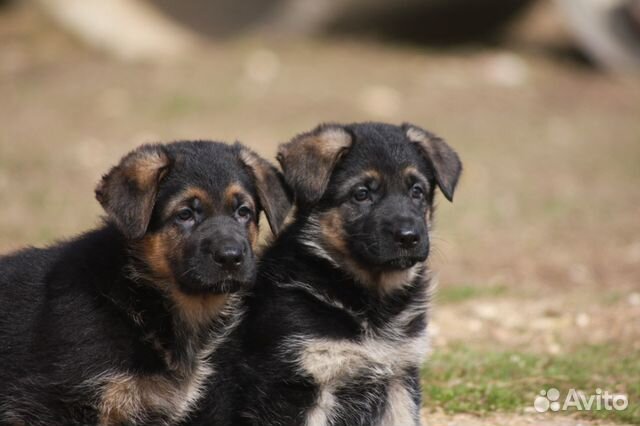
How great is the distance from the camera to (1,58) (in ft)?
59.7

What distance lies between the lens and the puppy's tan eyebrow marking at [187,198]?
19.4 feet

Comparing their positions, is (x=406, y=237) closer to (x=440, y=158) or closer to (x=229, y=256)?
(x=440, y=158)

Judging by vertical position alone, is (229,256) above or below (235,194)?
below

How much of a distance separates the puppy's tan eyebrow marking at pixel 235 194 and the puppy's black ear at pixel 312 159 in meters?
0.39

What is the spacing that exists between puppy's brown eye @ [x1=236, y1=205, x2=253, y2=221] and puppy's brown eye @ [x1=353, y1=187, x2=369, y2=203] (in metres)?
0.67

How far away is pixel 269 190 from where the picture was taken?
6.23 meters

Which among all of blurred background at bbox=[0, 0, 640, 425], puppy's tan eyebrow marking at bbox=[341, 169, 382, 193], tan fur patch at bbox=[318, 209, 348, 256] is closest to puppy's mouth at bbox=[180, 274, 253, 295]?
tan fur patch at bbox=[318, 209, 348, 256]

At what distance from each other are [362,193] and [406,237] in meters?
0.44

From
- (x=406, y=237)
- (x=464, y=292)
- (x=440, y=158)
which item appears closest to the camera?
(x=406, y=237)

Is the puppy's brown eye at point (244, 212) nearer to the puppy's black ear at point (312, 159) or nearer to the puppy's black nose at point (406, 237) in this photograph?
the puppy's black ear at point (312, 159)

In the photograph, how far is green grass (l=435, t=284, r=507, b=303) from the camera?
971cm

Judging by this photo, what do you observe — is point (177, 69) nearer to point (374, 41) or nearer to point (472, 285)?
point (374, 41)

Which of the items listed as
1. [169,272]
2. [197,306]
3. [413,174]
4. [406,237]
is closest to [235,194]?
[169,272]

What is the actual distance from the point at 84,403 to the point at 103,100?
11.0 m
